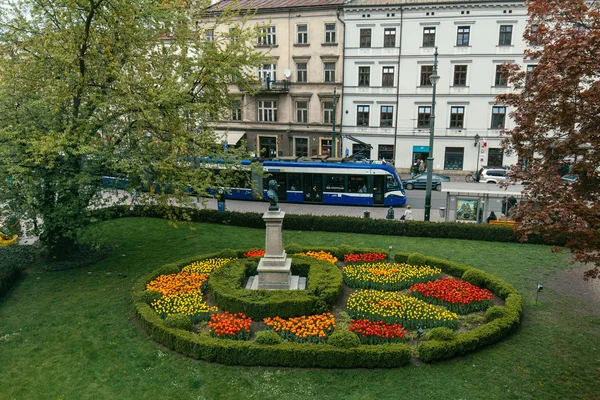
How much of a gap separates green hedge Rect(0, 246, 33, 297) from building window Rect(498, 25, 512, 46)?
1414 inches

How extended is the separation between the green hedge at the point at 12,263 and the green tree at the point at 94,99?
6.55 feet

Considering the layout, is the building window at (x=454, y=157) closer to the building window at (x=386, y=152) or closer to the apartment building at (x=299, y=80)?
the building window at (x=386, y=152)

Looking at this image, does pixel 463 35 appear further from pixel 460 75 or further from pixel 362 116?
pixel 362 116

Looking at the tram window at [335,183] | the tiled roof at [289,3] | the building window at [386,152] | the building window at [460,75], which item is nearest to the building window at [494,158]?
the building window at [460,75]

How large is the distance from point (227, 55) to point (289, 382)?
36.5 feet

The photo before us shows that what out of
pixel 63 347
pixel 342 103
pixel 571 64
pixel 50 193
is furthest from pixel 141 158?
pixel 342 103

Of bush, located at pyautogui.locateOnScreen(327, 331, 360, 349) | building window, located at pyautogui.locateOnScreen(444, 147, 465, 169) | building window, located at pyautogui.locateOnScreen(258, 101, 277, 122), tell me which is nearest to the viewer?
bush, located at pyautogui.locateOnScreen(327, 331, 360, 349)

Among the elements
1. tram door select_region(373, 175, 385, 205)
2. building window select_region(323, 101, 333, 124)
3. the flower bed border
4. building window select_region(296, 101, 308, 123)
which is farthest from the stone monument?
building window select_region(296, 101, 308, 123)

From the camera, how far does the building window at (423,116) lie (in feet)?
126

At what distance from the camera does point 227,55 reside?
15.7 metres

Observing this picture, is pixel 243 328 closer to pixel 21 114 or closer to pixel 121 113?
pixel 121 113

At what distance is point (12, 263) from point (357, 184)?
61.9 ft

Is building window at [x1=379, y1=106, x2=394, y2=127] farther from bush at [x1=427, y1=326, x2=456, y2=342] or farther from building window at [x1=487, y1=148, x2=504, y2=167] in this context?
bush at [x1=427, y1=326, x2=456, y2=342]

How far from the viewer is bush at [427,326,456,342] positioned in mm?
10695
